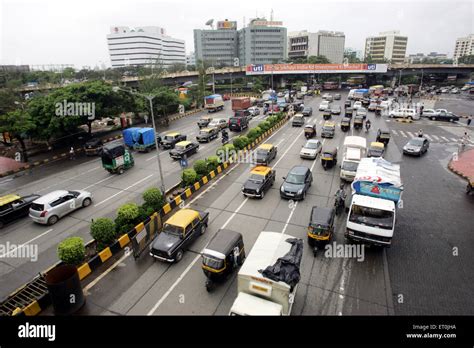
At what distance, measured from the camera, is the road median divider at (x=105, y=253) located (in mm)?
11482

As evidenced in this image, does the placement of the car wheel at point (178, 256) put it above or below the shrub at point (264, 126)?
below

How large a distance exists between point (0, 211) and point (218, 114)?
4452 cm

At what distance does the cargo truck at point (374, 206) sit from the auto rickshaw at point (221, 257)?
6031 mm

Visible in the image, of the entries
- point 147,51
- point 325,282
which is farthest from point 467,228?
point 147,51

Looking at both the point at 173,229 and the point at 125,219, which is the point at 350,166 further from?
the point at 125,219

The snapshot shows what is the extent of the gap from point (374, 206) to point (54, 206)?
1965cm

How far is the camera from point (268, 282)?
9.67 meters

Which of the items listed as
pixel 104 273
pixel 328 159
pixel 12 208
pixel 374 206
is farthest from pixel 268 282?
pixel 12 208

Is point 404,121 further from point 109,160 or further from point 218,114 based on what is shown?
point 109,160

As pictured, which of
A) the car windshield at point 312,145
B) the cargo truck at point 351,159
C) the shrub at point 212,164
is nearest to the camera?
the cargo truck at point 351,159

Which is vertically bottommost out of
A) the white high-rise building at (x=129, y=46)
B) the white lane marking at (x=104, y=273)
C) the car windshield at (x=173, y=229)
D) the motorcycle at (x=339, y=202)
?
the white lane marking at (x=104, y=273)

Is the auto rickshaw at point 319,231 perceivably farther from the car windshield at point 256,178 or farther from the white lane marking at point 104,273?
the white lane marking at point 104,273

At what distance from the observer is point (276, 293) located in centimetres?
969

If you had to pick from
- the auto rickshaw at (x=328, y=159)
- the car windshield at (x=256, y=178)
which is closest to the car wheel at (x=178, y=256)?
the car windshield at (x=256, y=178)
